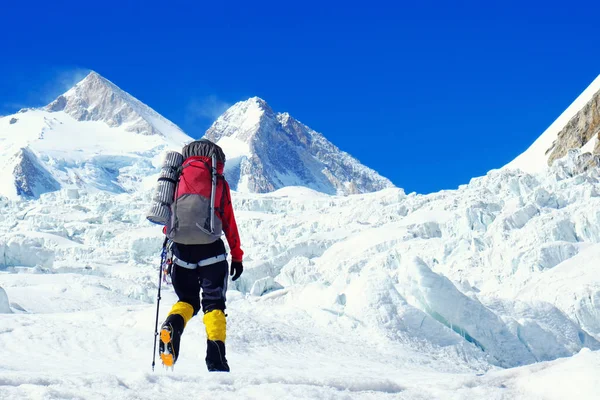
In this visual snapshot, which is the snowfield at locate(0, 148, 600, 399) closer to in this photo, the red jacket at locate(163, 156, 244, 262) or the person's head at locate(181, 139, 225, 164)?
the red jacket at locate(163, 156, 244, 262)

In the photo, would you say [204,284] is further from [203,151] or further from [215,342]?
[203,151]

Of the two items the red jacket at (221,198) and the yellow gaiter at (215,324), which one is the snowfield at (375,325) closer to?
the yellow gaiter at (215,324)

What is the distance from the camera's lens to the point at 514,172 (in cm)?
5344

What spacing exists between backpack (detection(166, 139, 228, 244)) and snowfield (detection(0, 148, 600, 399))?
1.03m

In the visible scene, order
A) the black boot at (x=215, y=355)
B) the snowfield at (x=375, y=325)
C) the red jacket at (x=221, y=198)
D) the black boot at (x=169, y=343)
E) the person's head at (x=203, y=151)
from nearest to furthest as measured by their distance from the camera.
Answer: the snowfield at (x=375, y=325)
the black boot at (x=169, y=343)
the black boot at (x=215, y=355)
the red jacket at (x=221, y=198)
the person's head at (x=203, y=151)

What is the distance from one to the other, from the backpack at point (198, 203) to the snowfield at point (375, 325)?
1027 mm

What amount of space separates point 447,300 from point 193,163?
9.20 metres

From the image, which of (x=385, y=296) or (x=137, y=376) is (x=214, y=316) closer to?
(x=137, y=376)

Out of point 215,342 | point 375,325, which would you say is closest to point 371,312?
point 375,325

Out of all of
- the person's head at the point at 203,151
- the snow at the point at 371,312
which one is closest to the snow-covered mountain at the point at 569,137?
the snow at the point at 371,312

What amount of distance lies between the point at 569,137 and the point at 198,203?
68843mm

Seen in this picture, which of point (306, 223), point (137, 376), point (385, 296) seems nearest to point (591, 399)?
point (137, 376)

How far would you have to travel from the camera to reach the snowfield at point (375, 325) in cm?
387

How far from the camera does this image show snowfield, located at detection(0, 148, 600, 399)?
3869 millimetres
